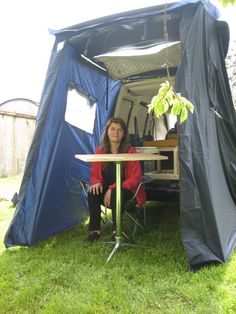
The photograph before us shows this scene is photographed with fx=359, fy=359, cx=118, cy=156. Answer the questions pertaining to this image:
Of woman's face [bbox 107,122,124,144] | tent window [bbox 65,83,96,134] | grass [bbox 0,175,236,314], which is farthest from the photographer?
tent window [bbox 65,83,96,134]

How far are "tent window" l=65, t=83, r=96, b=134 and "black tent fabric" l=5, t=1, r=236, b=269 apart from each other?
8cm

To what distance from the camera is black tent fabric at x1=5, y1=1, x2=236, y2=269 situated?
9.34ft

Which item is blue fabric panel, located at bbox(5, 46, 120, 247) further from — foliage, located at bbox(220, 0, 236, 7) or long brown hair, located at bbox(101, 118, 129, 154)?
foliage, located at bbox(220, 0, 236, 7)

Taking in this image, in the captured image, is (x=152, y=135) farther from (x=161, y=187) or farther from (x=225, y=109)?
(x=225, y=109)

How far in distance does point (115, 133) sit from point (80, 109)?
72cm

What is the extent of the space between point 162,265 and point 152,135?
3.10 meters

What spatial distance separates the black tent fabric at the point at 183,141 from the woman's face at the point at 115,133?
1.67ft

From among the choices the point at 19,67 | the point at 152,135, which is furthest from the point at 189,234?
the point at 19,67

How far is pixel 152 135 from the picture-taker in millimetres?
5773

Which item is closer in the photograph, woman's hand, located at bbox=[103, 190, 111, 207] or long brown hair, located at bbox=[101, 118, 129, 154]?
woman's hand, located at bbox=[103, 190, 111, 207]

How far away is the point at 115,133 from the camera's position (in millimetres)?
3795

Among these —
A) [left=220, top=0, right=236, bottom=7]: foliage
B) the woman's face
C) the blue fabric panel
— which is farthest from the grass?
[left=220, top=0, right=236, bottom=7]: foliage

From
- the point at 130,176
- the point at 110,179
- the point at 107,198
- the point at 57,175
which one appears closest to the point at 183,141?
the point at 130,176

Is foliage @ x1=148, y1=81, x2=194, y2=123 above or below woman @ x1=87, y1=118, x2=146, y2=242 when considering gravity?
above
